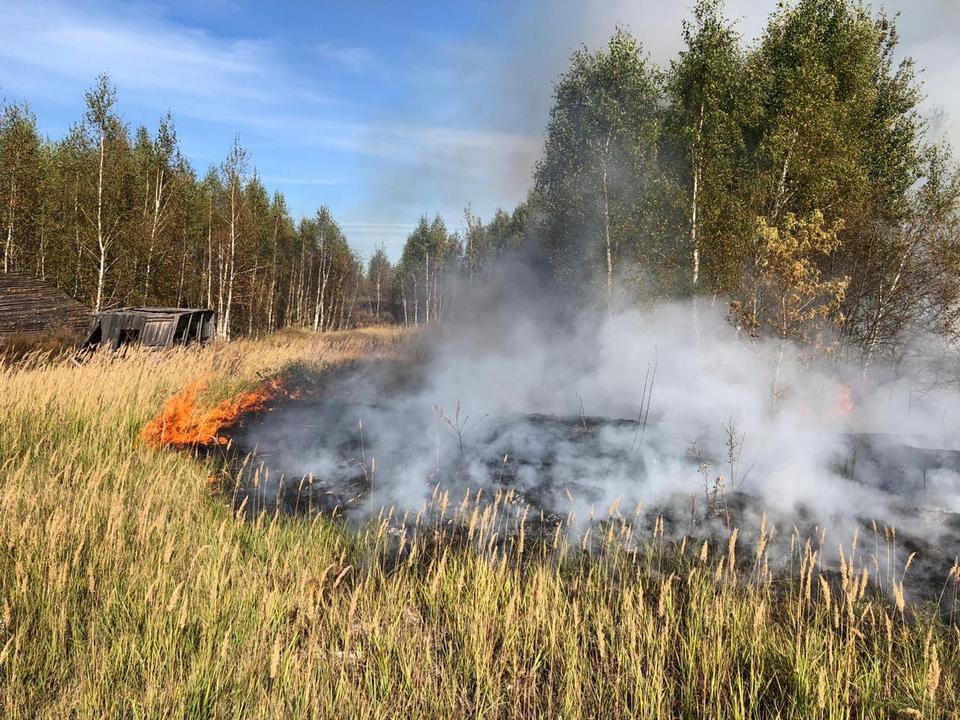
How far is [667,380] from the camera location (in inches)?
566

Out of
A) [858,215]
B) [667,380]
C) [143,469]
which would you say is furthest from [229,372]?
[858,215]

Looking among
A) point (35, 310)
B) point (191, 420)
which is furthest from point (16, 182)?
point (191, 420)

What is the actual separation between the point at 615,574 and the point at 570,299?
70.6 feet

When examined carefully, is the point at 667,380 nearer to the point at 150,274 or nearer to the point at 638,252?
the point at 638,252

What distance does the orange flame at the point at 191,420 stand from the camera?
7.49m

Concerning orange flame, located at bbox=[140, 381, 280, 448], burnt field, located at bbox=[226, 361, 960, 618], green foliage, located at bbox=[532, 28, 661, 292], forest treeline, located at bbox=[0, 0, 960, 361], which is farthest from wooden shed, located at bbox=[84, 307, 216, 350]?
green foliage, located at bbox=[532, 28, 661, 292]

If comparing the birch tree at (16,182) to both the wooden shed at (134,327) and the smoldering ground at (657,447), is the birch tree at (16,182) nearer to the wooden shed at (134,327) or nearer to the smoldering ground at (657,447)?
the wooden shed at (134,327)

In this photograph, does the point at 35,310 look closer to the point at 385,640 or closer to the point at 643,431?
the point at 643,431

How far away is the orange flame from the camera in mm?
7488

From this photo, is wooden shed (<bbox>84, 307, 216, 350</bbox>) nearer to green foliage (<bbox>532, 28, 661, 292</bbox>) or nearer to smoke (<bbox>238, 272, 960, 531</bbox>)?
smoke (<bbox>238, 272, 960, 531</bbox>)

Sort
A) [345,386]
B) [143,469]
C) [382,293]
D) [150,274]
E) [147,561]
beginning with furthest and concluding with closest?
[382,293] → [150,274] → [345,386] → [143,469] → [147,561]

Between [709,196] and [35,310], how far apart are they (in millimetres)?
21912

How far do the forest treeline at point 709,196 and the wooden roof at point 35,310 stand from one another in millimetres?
2022

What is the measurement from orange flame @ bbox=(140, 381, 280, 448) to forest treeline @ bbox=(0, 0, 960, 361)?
33.0 ft
